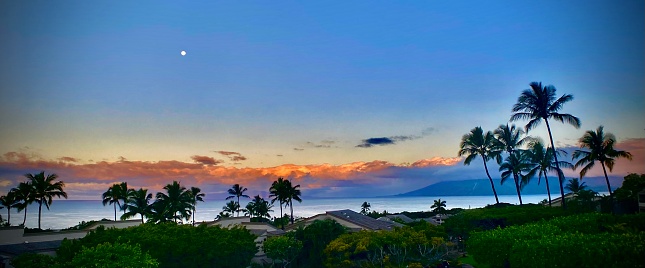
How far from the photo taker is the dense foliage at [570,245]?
15.1m

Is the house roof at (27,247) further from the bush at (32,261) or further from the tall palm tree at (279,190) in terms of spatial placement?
the tall palm tree at (279,190)

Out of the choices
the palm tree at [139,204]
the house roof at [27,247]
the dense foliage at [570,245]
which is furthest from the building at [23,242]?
the dense foliage at [570,245]

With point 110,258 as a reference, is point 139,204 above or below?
above

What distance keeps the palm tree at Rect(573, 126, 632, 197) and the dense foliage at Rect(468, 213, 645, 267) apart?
23356 millimetres

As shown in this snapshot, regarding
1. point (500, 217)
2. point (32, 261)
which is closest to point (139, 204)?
point (32, 261)

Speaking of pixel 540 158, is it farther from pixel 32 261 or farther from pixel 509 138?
pixel 32 261

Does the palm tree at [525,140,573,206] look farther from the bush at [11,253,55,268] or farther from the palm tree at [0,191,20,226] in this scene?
the palm tree at [0,191,20,226]

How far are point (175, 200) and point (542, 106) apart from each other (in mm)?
48968

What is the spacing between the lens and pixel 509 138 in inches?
2016

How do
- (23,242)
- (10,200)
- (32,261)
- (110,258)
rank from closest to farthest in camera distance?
(110,258), (32,261), (23,242), (10,200)

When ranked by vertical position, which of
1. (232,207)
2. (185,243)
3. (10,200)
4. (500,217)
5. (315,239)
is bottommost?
(315,239)

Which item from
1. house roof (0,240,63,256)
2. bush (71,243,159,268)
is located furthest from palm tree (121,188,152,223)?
bush (71,243,159,268)

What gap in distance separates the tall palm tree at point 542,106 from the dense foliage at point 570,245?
1808 centimetres

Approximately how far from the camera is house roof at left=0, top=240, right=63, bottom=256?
3258cm
